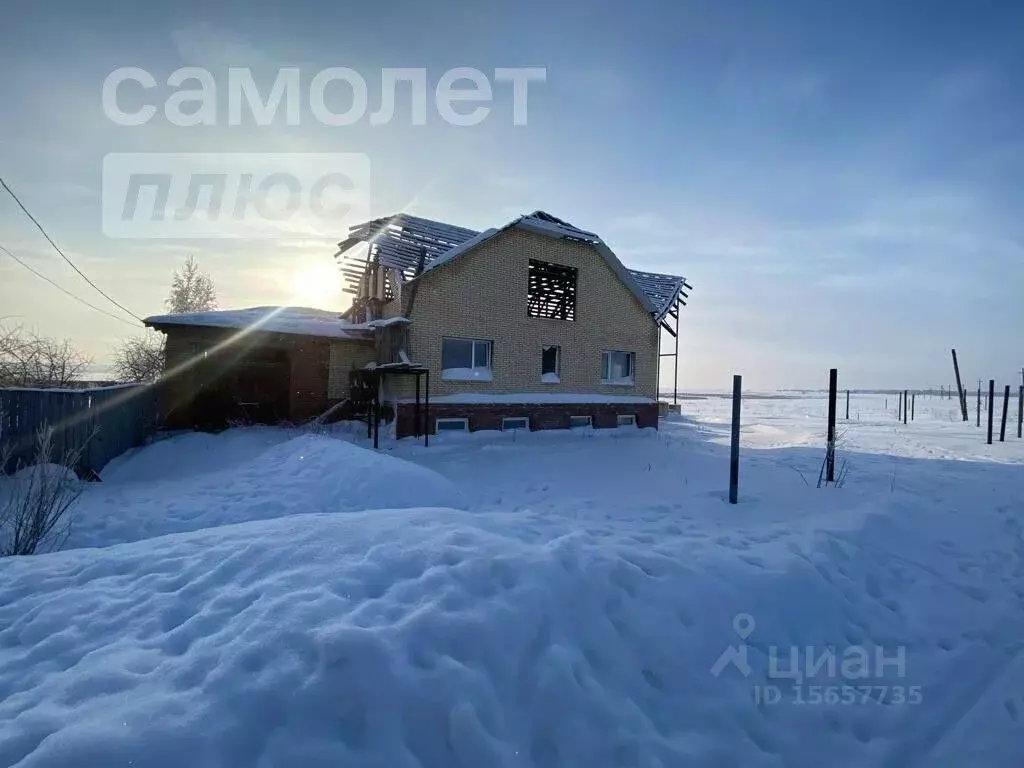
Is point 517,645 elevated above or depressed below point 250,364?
below

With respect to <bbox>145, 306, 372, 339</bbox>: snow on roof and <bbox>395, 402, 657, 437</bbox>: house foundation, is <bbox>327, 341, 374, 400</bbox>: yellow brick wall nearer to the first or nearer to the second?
<bbox>145, 306, 372, 339</bbox>: snow on roof

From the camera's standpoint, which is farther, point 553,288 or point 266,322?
point 553,288

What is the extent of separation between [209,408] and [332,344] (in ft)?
13.9


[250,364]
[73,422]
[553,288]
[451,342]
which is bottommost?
[73,422]

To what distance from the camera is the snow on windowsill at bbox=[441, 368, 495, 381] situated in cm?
1543

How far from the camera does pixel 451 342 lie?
52.0ft

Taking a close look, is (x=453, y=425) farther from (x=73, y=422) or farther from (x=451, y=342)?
(x=73, y=422)

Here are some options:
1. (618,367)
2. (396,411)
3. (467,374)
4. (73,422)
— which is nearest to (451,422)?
(467,374)

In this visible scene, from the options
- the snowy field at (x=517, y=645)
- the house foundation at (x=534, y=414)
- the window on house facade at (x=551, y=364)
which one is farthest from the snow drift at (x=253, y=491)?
the window on house facade at (x=551, y=364)

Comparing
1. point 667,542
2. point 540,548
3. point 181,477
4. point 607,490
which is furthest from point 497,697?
point 181,477

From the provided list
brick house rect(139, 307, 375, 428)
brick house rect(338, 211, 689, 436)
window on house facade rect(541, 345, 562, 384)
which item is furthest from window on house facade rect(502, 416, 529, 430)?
brick house rect(139, 307, 375, 428)

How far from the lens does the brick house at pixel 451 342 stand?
1519 centimetres

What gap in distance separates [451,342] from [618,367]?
281 inches

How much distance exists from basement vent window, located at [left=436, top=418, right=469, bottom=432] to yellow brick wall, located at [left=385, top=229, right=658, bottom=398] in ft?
2.96
